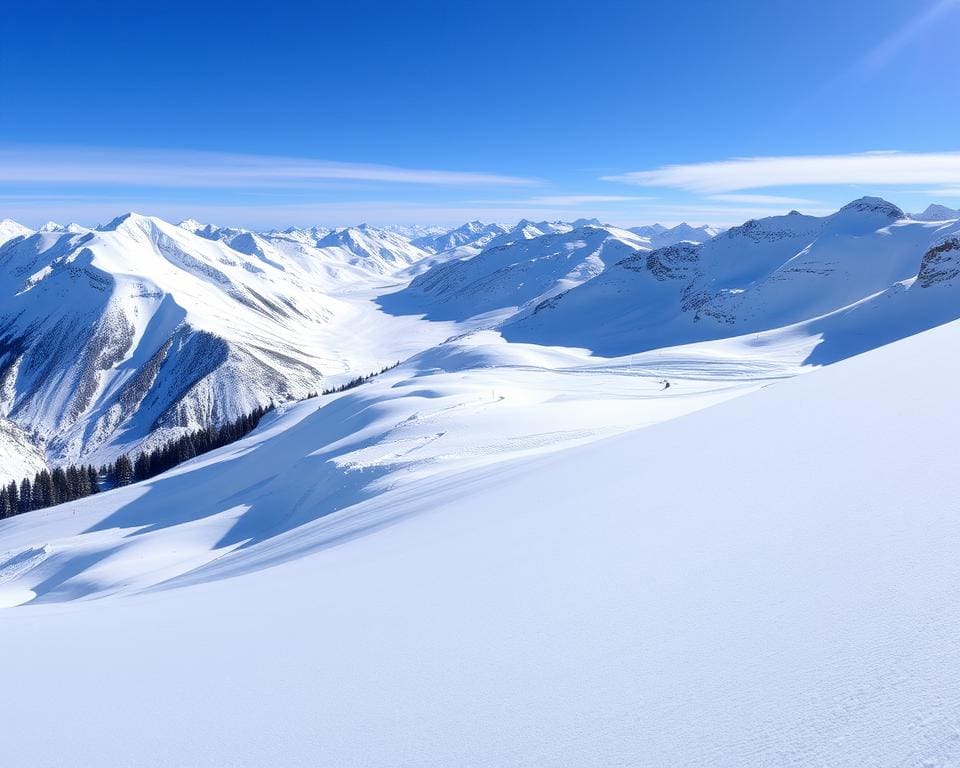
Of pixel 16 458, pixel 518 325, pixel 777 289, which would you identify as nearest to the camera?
pixel 16 458

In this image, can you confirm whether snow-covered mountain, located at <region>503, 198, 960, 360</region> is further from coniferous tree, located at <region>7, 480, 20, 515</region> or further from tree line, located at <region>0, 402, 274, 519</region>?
coniferous tree, located at <region>7, 480, 20, 515</region>

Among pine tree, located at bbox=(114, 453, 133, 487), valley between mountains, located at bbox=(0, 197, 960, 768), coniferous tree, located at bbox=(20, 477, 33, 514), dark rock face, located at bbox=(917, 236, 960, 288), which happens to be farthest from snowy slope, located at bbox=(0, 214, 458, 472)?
valley between mountains, located at bbox=(0, 197, 960, 768)

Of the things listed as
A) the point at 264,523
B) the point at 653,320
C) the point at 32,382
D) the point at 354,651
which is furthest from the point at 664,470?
the point at 32,382

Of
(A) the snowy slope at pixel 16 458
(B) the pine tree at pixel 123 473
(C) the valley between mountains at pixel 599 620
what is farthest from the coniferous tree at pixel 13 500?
(C) the valley between mountains at pixel 599 620

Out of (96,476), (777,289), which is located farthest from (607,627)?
(777,289)

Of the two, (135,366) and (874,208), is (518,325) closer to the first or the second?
(874,208)

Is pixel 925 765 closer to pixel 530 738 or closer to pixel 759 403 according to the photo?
pixel 530 738
